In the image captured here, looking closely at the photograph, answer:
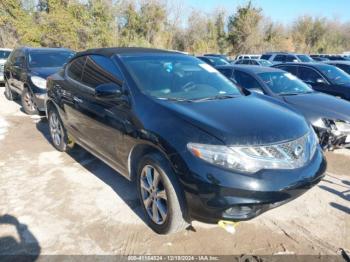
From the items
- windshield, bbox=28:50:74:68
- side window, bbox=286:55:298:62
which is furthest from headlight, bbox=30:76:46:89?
side window, bbox=286:55:298:62

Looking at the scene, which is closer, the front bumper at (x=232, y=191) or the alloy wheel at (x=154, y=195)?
the front bumper at (x=232, y=191)

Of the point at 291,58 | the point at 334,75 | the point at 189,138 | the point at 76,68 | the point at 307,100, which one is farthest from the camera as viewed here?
the point at 291,58

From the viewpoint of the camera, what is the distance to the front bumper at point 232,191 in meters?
2.58

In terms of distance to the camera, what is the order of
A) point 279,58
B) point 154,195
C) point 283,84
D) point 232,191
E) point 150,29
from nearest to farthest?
point 232,191, point 154,195, point 283,84, point 279,58, point 150,29

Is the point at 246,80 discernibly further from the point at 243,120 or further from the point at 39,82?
the point at 39,82

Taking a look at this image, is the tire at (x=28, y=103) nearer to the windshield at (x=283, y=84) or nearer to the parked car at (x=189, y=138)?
the parked car at (x=189, y=138)

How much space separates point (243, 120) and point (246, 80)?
3.83m

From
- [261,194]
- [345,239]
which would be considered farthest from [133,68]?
[345,239]

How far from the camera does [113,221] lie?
3426mm

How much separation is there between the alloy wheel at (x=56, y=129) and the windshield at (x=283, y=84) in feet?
12.7

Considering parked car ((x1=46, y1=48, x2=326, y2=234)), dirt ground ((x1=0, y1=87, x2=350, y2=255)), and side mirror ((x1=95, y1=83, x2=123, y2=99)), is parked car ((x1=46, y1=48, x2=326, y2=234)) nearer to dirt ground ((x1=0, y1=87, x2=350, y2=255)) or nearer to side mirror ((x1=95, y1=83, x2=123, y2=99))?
side mirror ((x1=95, y1=83, x2=123, y2=99))

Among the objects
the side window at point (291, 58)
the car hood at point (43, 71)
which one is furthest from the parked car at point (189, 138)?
the side window at point (291, 58)

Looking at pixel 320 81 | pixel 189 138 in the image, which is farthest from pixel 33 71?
pixel 320 81

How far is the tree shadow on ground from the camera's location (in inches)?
112
